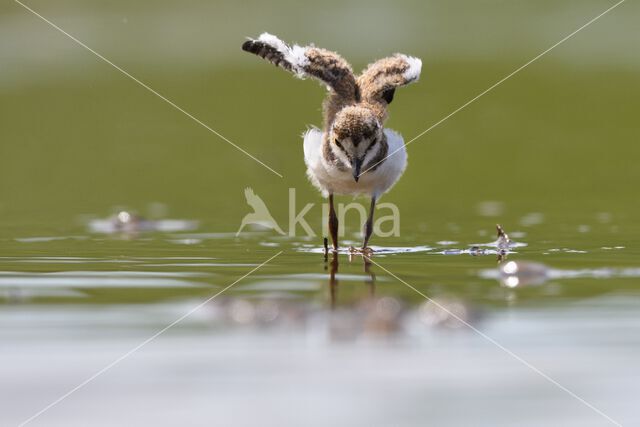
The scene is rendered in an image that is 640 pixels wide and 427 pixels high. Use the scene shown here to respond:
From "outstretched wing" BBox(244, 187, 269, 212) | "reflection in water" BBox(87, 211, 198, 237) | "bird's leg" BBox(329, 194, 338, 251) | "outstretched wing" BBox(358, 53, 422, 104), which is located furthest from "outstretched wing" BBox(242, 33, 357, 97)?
"outstretched wing" BBox(244, 187, 269, 212)

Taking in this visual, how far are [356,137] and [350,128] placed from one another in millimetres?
103

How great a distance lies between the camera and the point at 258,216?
14562mm

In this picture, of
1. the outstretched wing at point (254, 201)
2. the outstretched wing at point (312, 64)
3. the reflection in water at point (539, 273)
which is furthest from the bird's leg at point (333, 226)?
the reflection in water at point (539, 273)

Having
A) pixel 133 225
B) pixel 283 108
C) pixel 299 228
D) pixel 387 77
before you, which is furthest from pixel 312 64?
pixel 283 108

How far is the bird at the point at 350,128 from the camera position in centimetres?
1167

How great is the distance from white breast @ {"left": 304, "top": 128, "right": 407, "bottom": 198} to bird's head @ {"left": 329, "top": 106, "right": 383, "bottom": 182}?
0.70ft

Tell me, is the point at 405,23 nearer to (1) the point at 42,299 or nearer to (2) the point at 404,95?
(2) the point at 404,95

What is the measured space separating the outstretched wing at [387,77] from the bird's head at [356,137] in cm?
107

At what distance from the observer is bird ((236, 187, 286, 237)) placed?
13625 millimetres

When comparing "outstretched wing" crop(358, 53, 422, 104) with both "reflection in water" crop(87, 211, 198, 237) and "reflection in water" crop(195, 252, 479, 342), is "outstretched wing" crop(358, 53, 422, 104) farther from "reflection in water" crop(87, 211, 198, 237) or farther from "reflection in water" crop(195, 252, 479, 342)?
"reflection in water" crop(195, 252, 479, 342)

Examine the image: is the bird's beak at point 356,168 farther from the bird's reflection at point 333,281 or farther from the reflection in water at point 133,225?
the reflection in water at point 133,225

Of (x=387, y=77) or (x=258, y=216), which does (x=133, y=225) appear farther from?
(x=387, y=77)

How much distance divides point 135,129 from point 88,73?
13.9 ft

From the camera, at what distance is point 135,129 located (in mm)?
22266
